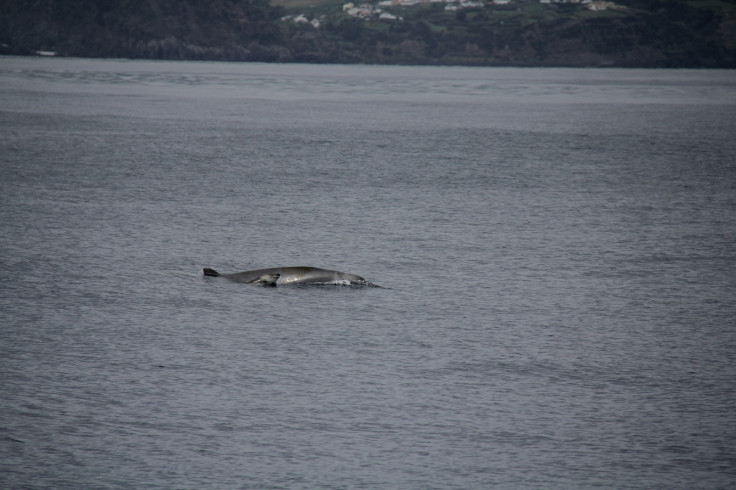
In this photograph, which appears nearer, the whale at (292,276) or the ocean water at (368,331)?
the ocean water at (368,331)

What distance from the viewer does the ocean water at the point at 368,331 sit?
10.9 metres

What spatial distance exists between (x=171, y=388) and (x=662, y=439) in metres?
6.32

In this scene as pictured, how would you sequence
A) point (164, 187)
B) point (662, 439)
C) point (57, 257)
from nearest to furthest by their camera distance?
1. point (662, 439)
2. point (57, 257)
3. point (164, 187)

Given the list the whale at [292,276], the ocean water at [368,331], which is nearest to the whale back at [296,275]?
the whale at [292,276]

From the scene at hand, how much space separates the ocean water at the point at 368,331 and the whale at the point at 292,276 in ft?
0.70

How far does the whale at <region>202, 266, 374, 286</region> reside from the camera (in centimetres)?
1912

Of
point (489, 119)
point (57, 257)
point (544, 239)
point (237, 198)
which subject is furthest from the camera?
point (489, 119)

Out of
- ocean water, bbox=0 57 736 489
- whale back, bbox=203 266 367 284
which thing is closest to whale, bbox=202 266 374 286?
whale back, bbox=203 266 367 284

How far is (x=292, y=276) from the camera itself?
19.3 meters

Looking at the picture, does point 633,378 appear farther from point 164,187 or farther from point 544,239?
point 164,187

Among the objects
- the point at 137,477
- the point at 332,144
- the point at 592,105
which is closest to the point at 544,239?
the point at 137,477

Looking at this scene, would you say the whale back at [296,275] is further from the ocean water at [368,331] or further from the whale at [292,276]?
the ocean water at [368,331]

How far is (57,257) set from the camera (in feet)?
69.8

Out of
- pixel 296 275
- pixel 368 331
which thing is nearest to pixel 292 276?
pixel 296 275
